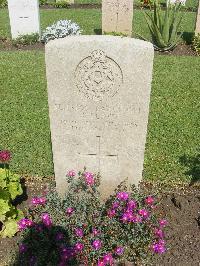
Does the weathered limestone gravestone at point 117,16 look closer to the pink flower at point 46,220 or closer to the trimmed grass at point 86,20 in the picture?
the trimmed grass at point 86,20

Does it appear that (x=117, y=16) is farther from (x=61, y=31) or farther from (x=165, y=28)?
(x=61, y=31)

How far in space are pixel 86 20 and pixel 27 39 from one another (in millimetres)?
3867

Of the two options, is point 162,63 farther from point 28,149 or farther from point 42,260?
point 42,260

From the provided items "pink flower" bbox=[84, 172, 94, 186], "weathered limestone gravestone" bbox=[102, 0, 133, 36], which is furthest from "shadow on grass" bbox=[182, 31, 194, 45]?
"pink flower" bbox=[84, 172, 94, 186]

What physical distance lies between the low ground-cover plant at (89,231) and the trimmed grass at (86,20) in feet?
29.2

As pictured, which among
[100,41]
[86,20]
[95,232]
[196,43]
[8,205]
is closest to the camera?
[100,41]

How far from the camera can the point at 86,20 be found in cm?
1378

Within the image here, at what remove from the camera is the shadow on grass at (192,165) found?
4.68 m

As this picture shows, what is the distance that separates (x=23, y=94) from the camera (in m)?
7.25

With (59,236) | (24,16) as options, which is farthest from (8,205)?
(24,16)

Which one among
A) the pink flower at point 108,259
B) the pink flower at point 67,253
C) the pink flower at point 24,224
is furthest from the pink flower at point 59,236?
the pink flower at point 108,259

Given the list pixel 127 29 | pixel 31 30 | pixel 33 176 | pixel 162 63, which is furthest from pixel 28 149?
pixel 127 29

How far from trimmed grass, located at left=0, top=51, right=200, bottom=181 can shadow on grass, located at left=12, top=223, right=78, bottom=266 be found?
52.8 inches

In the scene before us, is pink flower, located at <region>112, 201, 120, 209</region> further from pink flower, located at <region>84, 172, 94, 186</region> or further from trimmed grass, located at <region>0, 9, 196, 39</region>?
trimmed grass, located at <region>0, 9, 196, 39</region>
